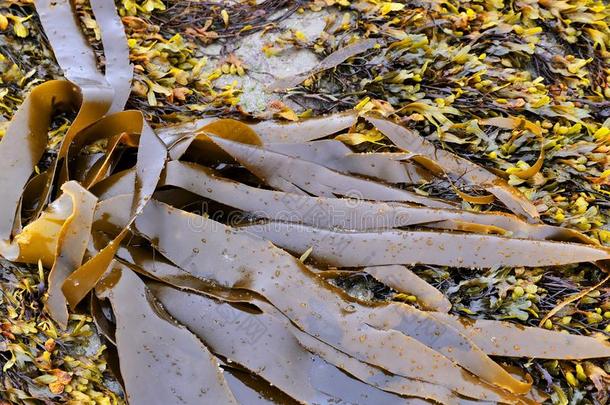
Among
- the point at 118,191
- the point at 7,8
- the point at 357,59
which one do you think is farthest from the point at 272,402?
the point at 7,8

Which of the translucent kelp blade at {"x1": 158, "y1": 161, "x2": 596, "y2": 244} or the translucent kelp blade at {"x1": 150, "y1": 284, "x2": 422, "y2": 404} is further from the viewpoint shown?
the translucent kelp blade at {"x1": 158, "y1": 161, "x2": 596, "y2": 244}

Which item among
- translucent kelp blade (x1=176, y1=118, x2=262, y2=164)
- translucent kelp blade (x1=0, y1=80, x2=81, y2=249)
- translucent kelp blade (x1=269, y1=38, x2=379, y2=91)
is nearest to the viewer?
translucent kelp blade (x1=0, y1=80, x2=81, y2=249)

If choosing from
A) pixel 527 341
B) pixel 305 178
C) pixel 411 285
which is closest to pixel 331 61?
pixel 305 178

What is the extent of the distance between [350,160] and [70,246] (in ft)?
2.82

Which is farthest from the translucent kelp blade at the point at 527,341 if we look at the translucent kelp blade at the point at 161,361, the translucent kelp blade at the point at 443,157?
the translucent kelp blade at the point at 161,361

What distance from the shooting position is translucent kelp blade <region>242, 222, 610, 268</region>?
1552mm

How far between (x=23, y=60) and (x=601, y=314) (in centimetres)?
196

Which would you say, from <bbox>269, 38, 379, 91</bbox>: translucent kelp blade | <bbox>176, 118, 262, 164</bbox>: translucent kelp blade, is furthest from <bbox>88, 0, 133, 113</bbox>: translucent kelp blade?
<bbox>269, 38, 379, 91</bbox>: translucent kelp blade

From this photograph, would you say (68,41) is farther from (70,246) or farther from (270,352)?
(270,352)

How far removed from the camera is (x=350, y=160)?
1.71 metres

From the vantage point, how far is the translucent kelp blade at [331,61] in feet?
6.06

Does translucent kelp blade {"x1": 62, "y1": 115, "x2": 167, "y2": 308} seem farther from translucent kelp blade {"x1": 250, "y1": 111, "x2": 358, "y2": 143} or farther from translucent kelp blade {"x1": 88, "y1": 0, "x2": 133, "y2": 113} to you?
translucent kelp blade {"x1": 250, "y1": 111, "x2": 358, "y2": 143}

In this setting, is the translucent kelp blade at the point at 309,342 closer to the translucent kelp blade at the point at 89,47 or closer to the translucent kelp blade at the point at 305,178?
the translucent kelp blade at the point at 305,178

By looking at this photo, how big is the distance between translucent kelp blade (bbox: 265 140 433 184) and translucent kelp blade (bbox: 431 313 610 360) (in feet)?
1.50
